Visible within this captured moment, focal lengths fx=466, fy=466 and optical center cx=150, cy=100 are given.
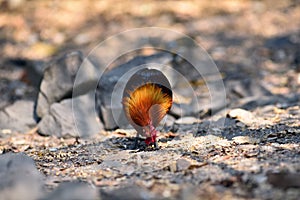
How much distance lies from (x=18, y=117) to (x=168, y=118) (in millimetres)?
1409

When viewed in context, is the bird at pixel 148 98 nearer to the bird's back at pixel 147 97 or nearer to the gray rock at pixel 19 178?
the bird's back at pixel 147 97

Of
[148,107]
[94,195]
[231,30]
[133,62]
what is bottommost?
[94,195]

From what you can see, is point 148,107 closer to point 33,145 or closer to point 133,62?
point 33,145

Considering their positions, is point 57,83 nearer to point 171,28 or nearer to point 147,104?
point 147,104

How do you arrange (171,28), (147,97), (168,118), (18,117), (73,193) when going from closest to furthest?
1. (73,193)
2. (147,97)
3. (168,118)
4. (18,117)
5. (171,28)

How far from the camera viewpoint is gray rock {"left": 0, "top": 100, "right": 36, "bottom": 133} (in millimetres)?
4281

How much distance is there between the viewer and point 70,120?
13.3ft

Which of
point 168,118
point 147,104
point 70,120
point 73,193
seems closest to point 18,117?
point 70,120

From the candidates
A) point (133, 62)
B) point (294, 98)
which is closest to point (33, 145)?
point (133, 62)

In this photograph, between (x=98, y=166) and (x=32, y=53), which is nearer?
(x=98, y=166)

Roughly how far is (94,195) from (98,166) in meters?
0.66

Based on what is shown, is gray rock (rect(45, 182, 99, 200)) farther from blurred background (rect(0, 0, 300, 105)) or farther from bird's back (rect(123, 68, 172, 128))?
blurred background (rect(0, 0, 300, 105))

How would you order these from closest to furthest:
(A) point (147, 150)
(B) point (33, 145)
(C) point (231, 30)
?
(A) point (147, 150) → (B) point (33, 145) → (C) point (231, 30)

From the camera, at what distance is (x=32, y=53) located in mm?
6340
